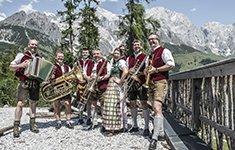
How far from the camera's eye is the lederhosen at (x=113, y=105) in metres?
8.77

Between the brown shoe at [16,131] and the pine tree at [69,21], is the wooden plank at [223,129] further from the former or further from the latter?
the pine tree at [69,21]

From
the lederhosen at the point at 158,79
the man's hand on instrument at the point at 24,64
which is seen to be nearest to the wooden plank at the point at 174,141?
the lederhosen at the point at 158,79

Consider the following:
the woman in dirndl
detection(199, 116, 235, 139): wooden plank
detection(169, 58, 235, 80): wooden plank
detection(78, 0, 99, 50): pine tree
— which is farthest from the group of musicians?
detection(78, 0, 99, 50): pine tree

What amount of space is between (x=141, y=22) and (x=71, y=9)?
5.38m

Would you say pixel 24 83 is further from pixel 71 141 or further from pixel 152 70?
pixel 152 70

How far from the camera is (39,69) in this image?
29.8 feet

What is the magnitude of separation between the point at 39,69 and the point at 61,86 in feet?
3.42

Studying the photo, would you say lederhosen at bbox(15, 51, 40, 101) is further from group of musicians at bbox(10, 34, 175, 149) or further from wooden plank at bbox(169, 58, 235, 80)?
wooden plank at bbox(169, 58, 235, 80)

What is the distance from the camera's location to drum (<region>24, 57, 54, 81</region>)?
8883 mm

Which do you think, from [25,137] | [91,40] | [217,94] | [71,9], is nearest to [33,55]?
[25,137]

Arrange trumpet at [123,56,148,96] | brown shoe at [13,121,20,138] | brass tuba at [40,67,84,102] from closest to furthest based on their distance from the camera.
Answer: trumpet at [123,56,148,96] < brown shoe at [13,121,20,138] < brass tuba at [40,67,84,102]

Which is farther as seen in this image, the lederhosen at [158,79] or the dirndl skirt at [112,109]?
the dirndl skirt at [112,109]

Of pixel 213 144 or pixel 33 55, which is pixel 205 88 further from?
pixel 33 55

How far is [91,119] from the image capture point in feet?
33.8
